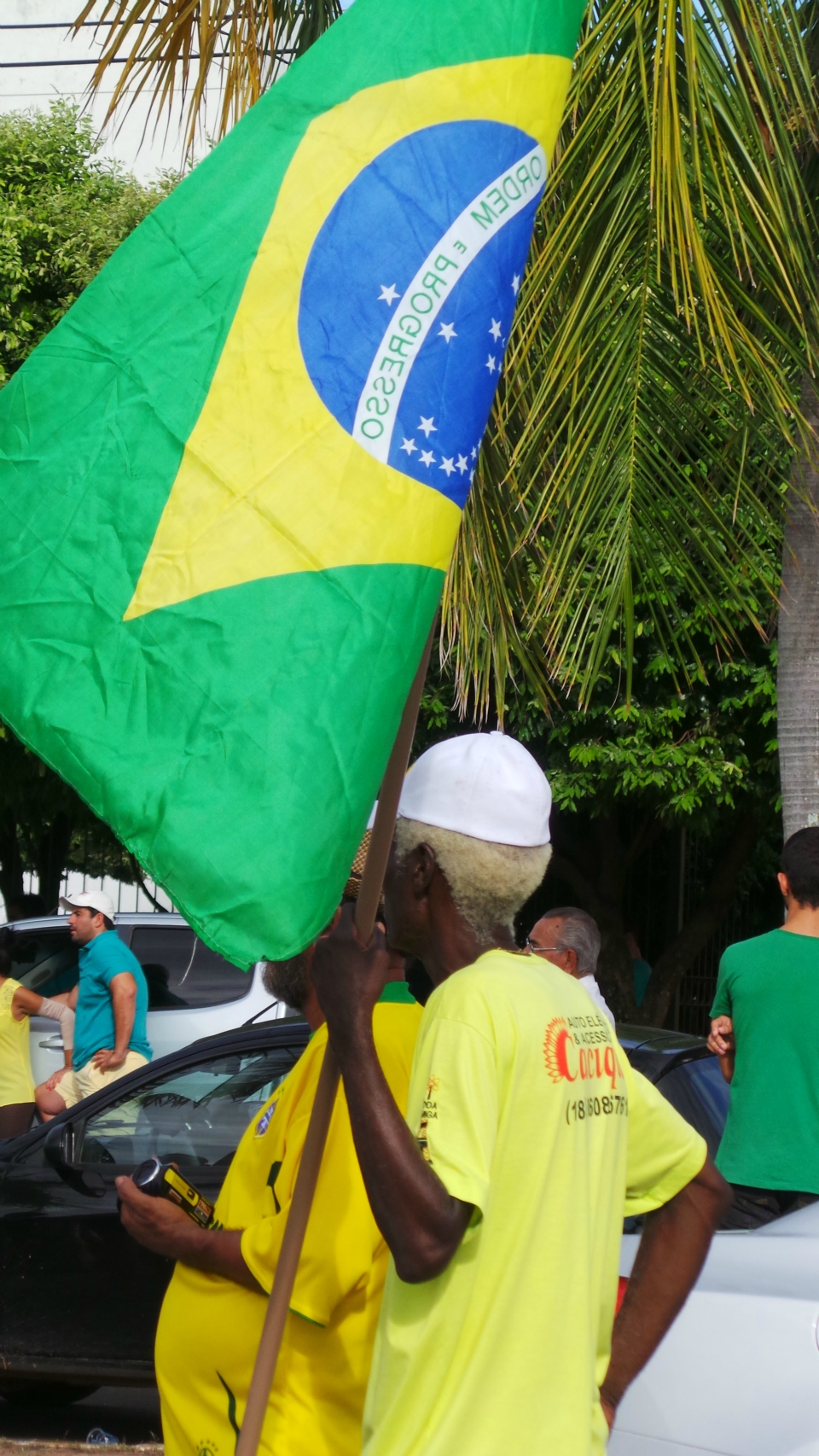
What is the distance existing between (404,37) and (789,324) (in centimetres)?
360

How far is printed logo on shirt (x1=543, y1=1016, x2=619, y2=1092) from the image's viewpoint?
6.08 ft

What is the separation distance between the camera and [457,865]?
2.01m

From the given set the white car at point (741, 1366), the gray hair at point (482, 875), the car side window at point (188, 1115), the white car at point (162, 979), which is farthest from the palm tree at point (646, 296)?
the white car at point (162, 979)

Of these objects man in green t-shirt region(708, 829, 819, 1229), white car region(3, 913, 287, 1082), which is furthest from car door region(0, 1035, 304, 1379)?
white car region(3, 913, 287, 1082)

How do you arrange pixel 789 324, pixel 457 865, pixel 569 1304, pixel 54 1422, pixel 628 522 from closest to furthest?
pixel 569 1304, pixel 457 865, pixel 628 522, pixel 789 324, pixel 54 1422

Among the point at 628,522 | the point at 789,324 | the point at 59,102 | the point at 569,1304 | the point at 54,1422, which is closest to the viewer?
the point at 569,1304

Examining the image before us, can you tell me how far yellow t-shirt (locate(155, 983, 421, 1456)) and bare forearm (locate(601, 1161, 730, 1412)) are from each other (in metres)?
0.35

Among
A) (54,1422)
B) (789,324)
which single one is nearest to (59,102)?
(789,324)

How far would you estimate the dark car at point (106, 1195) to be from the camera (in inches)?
212

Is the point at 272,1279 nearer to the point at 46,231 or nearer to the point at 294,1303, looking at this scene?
the point at 294,1303

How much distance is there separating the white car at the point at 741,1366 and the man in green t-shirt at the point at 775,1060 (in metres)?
0.32

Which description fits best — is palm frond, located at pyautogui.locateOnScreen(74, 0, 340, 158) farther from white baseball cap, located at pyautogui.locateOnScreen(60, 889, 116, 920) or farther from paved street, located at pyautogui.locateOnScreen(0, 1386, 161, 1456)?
paved street, located at pyautogui.locateOnScreen(0, 1386, 161, 1456)

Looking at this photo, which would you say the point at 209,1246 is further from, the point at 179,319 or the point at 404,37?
the point at 404,37

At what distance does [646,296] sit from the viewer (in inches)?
191
